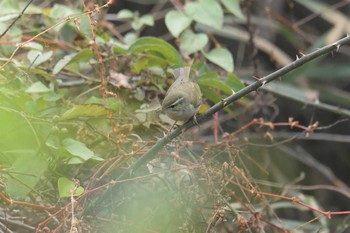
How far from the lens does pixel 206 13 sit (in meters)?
2.38

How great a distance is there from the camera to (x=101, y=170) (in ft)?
6.21

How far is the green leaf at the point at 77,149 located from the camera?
1685mm

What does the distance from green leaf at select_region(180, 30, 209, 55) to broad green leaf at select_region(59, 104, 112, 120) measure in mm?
551

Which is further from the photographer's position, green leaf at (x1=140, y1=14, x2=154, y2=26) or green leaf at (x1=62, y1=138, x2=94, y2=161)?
green leaf at (x1=140, y1=14, x2=154, y2=26)

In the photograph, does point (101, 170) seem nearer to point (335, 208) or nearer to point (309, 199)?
point (309, 199)

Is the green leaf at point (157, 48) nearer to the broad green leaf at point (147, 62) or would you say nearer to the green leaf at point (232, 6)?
the broad green leaf at point (147, 62)

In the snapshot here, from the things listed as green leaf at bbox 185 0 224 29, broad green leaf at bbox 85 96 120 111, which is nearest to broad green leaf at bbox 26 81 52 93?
broad green leaf at bbox 85 96 120 111

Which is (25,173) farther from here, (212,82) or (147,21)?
(147,21)

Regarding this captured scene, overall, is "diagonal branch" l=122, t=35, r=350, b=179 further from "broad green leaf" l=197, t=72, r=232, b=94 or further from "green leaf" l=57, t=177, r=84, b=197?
"broad green leaf" l=197, t=72, r=232, b=94

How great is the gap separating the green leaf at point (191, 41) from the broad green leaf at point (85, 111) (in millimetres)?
551

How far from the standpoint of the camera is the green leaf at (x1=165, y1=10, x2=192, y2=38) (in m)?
2.29

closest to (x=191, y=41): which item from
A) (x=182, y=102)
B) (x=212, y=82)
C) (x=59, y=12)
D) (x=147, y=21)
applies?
(x=147, y=21)

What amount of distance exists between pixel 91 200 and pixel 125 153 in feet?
0.52

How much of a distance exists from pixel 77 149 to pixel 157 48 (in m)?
0.54
